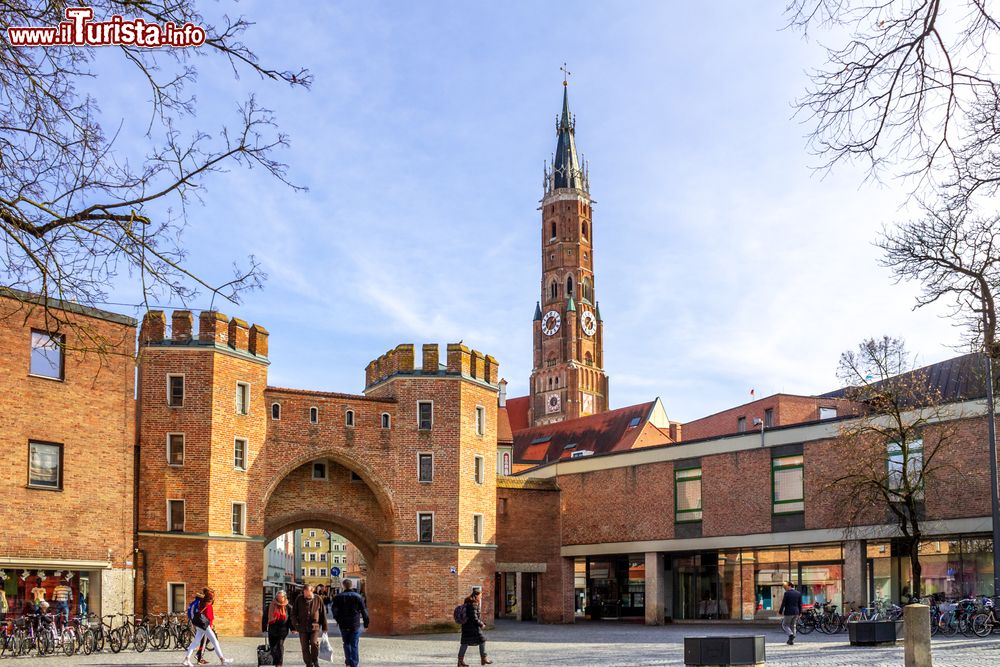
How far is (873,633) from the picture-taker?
24.6 m

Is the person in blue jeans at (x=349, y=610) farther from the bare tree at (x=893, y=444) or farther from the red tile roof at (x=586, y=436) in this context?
the red tile roof at (x=586, y=436)

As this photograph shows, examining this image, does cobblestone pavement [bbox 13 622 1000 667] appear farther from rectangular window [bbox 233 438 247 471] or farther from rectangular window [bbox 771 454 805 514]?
rectangular window [bbox 233 438 247 471]

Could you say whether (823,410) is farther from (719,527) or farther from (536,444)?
(536,444)

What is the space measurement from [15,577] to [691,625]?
2296 centimetres

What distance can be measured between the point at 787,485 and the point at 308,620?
23.9 metres

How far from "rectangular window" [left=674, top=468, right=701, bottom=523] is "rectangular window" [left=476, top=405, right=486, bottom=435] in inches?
281

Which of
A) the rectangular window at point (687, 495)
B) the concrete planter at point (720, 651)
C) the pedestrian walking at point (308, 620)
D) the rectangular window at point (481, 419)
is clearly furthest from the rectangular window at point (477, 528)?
the concrete planter at point (720, 651)

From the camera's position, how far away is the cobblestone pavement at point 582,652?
21.4 metres

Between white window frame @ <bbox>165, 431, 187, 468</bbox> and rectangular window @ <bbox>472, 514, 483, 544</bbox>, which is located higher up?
white window frame @ <bbox>165, 431, 187, 468</bbox>

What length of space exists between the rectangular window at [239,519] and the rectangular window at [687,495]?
1536 cm

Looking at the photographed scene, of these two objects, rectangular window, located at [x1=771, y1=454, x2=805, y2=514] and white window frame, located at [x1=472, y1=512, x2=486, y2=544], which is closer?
rectangular window, located at [x1=771, y1=454, x2=805, y2=514]

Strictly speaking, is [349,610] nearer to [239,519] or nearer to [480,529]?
[239,519]

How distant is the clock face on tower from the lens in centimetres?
11581

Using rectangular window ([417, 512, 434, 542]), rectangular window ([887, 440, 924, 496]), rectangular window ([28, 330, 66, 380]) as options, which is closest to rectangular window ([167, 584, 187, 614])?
rectangular window ([28, 330, 66, 380])
